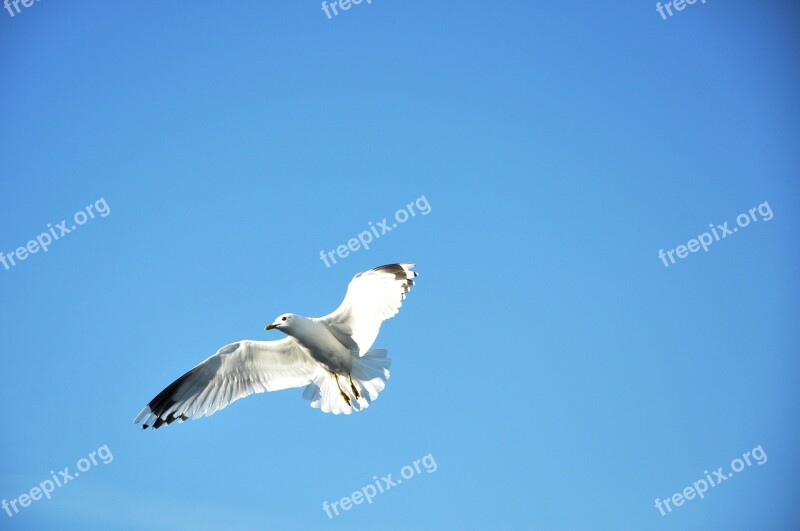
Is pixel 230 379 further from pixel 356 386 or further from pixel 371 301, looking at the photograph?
pixel 371 301

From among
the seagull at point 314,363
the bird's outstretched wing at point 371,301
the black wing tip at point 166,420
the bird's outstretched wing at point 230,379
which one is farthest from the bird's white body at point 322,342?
the black wing tip at point 166,420

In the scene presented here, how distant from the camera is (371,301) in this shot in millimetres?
8242

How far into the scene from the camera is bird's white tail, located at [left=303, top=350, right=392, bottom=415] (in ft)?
27.8

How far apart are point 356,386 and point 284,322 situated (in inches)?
41.6

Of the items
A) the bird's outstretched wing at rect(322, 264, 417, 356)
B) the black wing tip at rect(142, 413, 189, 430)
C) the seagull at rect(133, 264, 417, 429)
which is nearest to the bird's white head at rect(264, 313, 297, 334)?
the seagull at rect(133, 264, 417, 429)

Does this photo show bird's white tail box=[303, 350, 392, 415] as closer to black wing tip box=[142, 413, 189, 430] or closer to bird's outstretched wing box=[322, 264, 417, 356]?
bird's outstretched wing box=[322, 264, 417, 356]

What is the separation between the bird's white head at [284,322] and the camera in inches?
324

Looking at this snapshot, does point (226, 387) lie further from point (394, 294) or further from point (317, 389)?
point (394, 294)

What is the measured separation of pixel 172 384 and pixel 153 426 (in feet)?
1.61

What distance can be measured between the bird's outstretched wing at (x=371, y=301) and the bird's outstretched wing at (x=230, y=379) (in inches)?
28.0

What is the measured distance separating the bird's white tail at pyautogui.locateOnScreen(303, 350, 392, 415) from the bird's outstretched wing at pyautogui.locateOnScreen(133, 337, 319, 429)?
0.22m

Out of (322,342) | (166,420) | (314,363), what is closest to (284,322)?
(322,342)

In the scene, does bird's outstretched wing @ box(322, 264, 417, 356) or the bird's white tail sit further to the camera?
the bird's white tail

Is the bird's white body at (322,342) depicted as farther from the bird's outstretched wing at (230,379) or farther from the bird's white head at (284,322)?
the bird's outstretched wing at (230,379)
